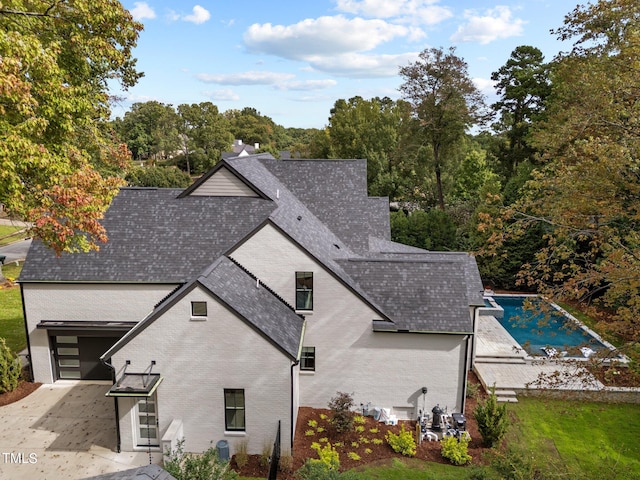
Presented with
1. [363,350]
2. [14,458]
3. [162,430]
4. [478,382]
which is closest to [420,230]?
[478,382]

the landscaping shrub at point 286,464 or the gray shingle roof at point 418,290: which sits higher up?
the gray shingle roof at point 418,290

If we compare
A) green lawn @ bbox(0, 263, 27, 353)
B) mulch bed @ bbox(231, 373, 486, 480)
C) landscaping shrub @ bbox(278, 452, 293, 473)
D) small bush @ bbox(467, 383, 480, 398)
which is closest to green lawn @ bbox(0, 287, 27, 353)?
green lawn @ bbox(0, 263, 27, 353)

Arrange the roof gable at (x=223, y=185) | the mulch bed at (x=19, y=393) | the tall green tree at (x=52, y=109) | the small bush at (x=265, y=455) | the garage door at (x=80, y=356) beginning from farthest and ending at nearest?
the roof gable at (x=223, y=185) → the garage door at (x=80, y=356) → the mulch bed at (x=19, y=393) → the small bush at (x=265, y=455) → the tall green tree at (x=52, y=109)

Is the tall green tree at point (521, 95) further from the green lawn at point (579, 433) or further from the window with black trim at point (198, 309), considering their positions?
the window with black trim at point (198, 309)

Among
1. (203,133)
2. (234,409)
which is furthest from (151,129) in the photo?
(234,409)

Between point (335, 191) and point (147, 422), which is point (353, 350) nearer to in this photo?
point (147, 422)

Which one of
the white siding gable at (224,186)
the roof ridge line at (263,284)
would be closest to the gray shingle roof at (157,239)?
the white siding gable at (224,186)

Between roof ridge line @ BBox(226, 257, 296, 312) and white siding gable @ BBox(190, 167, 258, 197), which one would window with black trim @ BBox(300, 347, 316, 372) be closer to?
roof ridge line @ BBox(226, 257, 296, 312)

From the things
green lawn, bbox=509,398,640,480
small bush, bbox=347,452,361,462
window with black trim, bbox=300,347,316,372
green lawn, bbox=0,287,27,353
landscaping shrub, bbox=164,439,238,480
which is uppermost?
window with black trim, bbox=300,347,316,372
